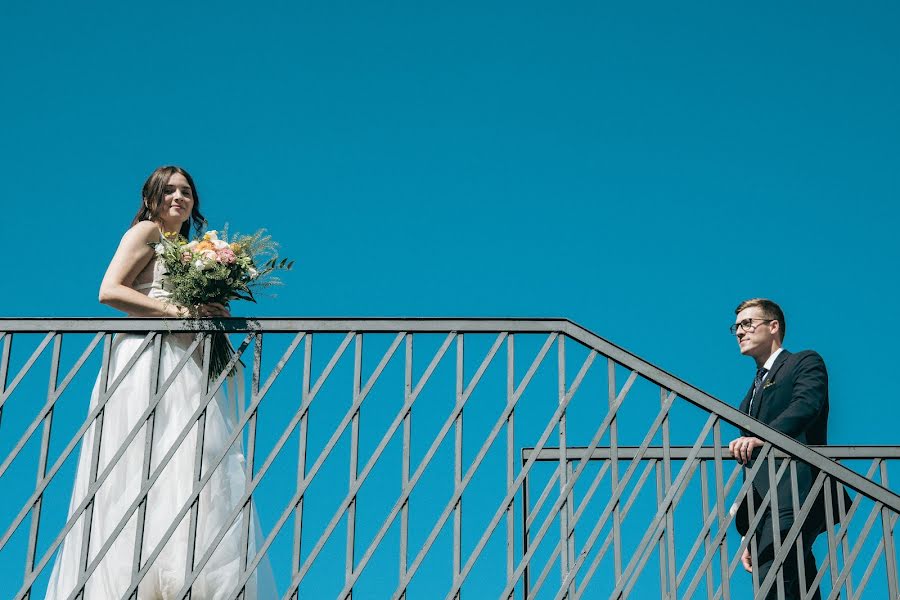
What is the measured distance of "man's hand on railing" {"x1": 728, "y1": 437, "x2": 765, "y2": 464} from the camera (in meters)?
5.41

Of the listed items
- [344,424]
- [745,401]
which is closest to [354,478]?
[344,424]

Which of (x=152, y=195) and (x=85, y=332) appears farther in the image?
(x=152, y=195)

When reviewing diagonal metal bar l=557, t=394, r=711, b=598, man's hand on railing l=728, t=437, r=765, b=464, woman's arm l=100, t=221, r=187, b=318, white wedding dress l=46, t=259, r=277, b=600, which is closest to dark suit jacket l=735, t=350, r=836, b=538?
man's hand on railing l=728, t=437, r=765, b=464

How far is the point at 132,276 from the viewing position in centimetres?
629

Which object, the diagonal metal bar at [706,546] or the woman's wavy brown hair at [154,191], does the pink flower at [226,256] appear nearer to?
the woman's wavy brown hair at [154,191]

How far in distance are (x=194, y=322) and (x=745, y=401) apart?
296 centimetres

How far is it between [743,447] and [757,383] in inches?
50.3

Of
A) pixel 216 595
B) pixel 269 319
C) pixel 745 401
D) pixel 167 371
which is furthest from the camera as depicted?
pixel 745 401

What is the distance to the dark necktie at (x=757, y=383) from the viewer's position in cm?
660

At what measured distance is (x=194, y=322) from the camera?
543 centimetres

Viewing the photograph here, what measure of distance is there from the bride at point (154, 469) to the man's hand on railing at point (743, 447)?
7.04 feet

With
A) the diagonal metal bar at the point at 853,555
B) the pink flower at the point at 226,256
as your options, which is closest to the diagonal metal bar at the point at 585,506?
the diagonal metal bar at the point at 853,555

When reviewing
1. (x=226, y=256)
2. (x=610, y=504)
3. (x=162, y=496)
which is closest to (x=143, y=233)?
(x=226, y=256)

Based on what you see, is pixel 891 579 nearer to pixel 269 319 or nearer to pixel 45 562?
pixel 269 319
